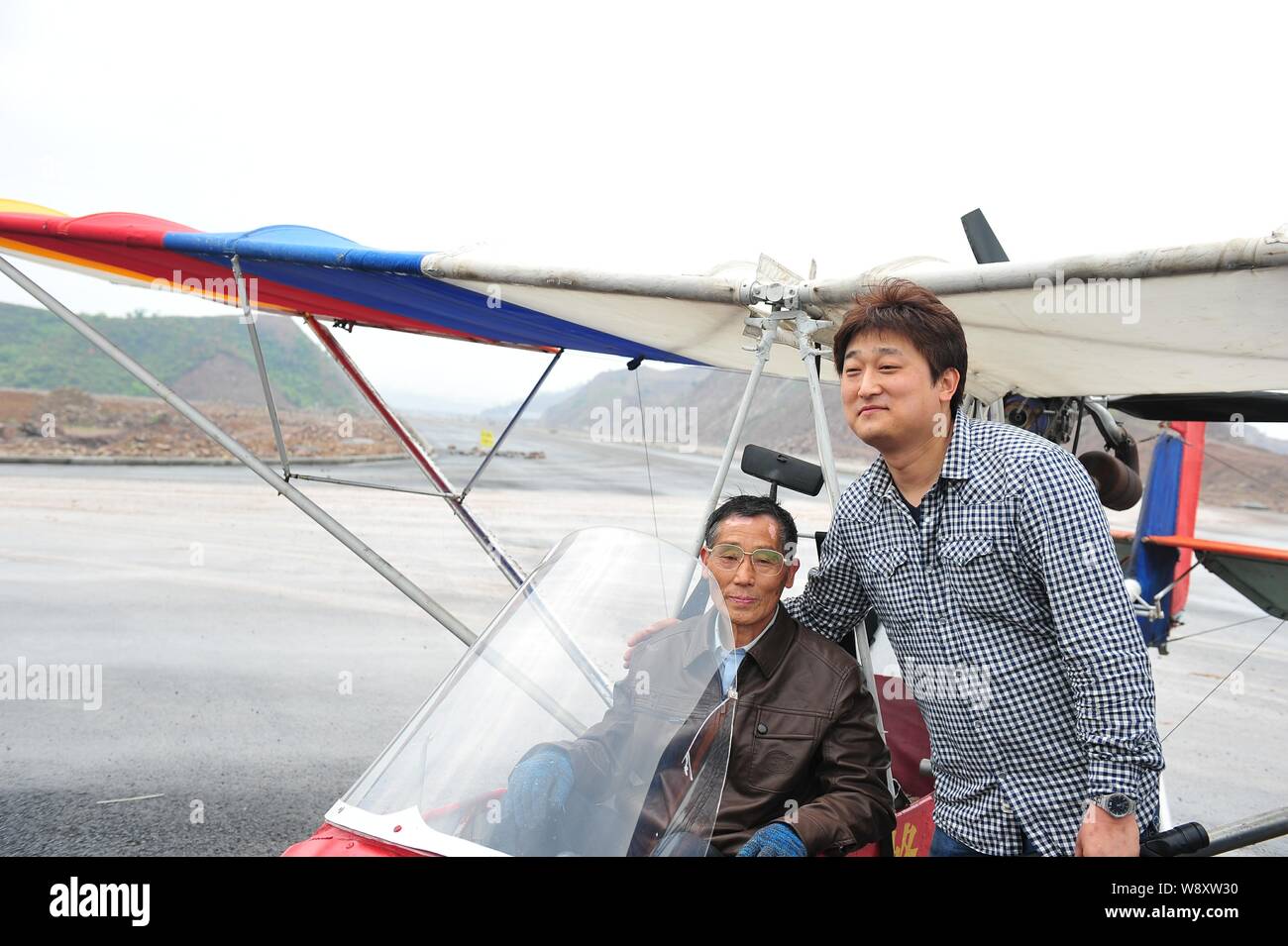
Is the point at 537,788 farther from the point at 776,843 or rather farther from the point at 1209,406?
the point at 1209,406

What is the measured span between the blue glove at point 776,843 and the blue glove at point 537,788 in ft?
1.36

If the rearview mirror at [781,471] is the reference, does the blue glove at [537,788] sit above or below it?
below

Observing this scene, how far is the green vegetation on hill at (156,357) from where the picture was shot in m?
68.7

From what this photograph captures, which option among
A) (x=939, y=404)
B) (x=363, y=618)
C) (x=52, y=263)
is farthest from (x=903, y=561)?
(x=363, y=618)

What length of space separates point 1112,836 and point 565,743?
3.34 feet

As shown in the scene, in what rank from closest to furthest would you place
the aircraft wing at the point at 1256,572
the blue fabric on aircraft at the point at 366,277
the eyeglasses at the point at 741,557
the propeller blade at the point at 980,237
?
the eyeglasses at the point at 741,557 → the blue fabric on aircraft at the point at 366,277 → the propeller blade at the point at 980,237 → the aircraft wing at the point at 1256,572

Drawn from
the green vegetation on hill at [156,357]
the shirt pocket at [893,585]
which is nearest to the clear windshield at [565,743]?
the shirt pocket at [893,585]

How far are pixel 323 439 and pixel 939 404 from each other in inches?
1559

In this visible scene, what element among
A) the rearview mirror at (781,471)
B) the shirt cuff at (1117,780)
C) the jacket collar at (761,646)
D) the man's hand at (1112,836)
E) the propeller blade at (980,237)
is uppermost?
the propeller blade at (980,237)

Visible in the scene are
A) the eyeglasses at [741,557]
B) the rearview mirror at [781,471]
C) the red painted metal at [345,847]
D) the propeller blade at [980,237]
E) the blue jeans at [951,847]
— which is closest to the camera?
the red painted metal at [345,847]

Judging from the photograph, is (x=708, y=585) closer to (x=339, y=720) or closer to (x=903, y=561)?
(x=903, y=561)

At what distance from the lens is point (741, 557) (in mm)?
2064

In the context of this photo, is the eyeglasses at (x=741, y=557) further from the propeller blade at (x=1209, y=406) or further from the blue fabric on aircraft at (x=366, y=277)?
the propeller blade at (x=1209, y=406)

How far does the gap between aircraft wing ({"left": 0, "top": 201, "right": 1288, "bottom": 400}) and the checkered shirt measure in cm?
70
